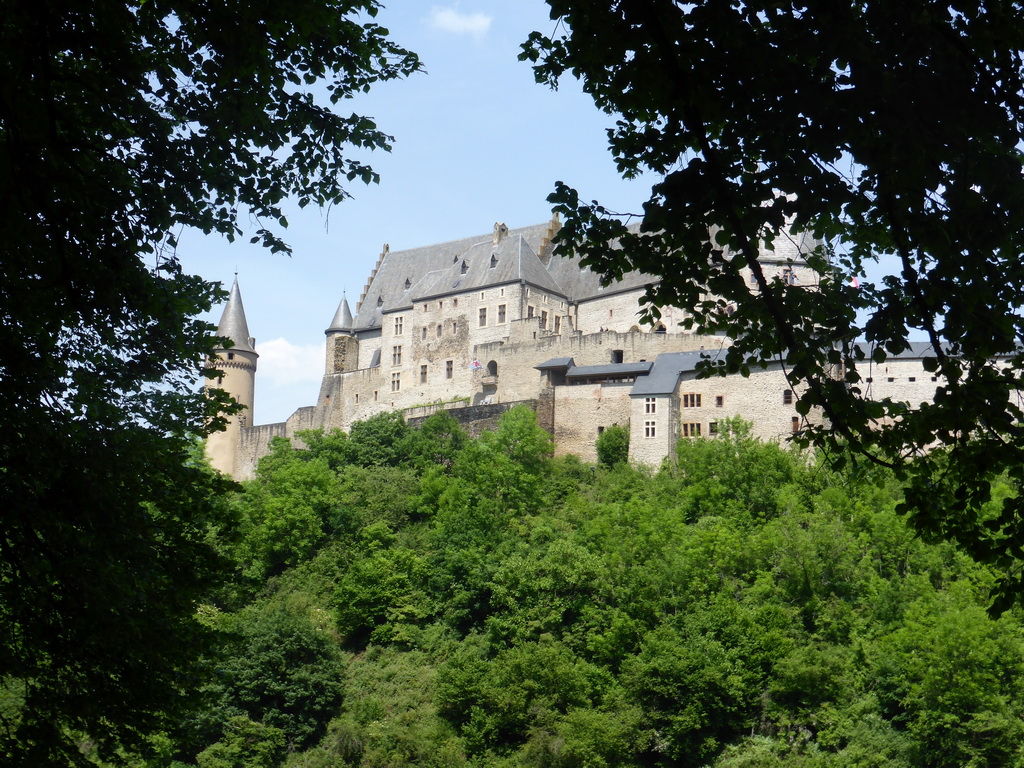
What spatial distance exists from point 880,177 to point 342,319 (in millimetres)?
58993

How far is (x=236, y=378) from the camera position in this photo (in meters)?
59.9

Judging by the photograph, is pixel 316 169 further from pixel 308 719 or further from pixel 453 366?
pixel 453 366

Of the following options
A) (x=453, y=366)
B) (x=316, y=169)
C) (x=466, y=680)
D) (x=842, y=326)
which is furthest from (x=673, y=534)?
(x=842, y=326)

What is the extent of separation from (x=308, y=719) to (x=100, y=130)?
93.1 feet

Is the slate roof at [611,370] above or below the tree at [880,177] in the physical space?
above

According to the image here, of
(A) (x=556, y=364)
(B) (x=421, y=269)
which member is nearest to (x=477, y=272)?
(B) (x=421, y=269)

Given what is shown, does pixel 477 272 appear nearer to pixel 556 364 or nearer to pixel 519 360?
pixel 519 360

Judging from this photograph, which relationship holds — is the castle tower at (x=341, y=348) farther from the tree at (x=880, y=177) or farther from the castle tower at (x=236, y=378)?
the tree at (x=880, y=177)

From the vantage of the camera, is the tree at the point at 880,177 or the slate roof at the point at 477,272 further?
the slate roof at the point at 477,272

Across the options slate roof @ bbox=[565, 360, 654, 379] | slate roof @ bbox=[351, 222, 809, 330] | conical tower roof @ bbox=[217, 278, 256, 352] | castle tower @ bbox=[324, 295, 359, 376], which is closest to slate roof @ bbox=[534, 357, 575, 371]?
slate roof @ bbox=[565, 360, 654, 379]

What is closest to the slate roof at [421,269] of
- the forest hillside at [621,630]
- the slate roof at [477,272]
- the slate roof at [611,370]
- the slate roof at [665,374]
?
the slate roof at [477,272]

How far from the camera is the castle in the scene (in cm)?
4500

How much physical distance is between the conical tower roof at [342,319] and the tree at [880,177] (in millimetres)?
57905

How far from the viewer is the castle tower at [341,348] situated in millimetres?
62344
